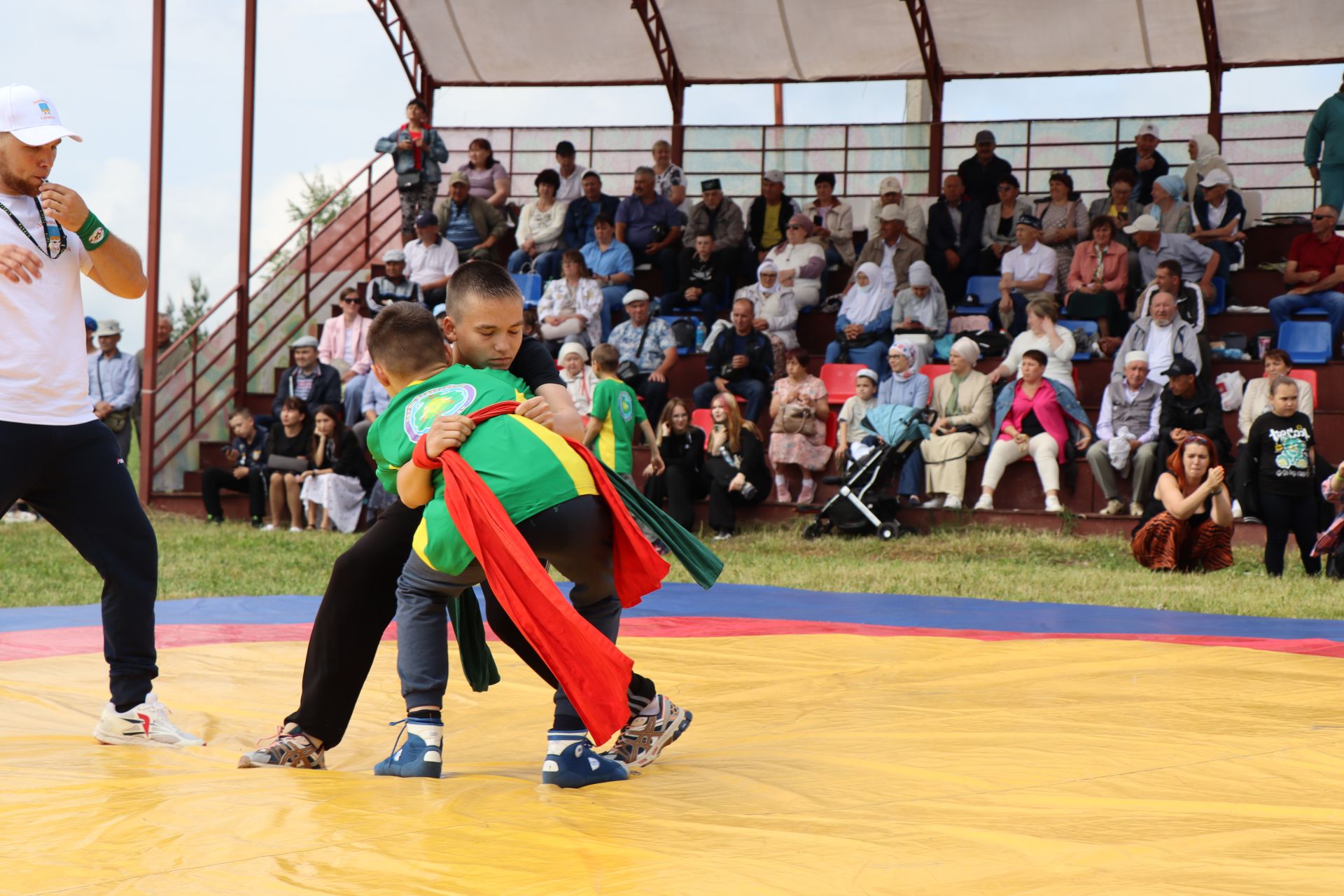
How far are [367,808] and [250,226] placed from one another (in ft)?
40.2

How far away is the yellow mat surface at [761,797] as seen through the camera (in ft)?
7.50

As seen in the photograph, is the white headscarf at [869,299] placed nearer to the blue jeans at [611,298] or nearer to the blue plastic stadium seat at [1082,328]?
the blue plastic stadium seat at [1082,328]

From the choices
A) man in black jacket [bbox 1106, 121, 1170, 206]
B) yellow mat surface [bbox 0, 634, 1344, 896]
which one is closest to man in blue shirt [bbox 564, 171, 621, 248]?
man in black jacket [bbox 1106, 121, 1170, 206]

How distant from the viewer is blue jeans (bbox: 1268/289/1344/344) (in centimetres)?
1163

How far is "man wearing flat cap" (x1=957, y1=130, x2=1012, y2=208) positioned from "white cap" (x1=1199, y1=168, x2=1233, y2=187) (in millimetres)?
1918

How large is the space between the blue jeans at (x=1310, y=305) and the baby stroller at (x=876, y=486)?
3391 millimetres

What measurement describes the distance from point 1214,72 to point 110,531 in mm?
13433

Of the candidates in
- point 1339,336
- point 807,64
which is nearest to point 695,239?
point 807,64

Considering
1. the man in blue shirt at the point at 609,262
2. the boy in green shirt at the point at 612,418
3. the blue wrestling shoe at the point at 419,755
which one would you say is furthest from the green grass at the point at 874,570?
the blue wrestling shoe at the point at 419,755

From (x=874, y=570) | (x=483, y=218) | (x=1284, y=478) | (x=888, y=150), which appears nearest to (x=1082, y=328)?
(x=1284, y=478)

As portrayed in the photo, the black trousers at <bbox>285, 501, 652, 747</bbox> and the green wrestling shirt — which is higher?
the green wrestling shirt

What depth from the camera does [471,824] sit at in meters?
2.59

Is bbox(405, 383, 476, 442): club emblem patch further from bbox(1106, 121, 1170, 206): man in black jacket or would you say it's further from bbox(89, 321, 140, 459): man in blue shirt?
bbox(1106, 121, 1170, 206): man in black jacket

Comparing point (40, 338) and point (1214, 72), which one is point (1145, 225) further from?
point (40, 338)
